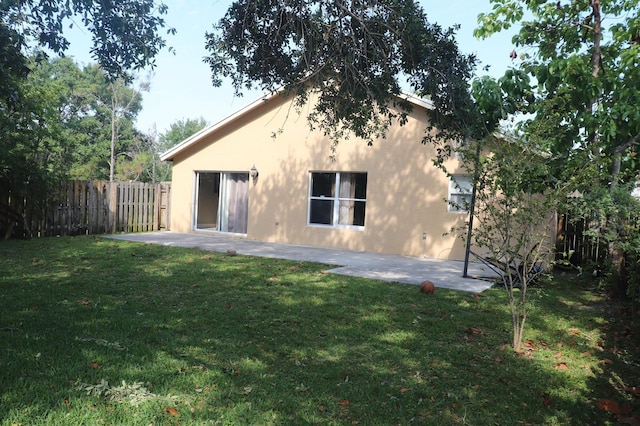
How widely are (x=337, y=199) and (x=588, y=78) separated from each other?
7.66 m

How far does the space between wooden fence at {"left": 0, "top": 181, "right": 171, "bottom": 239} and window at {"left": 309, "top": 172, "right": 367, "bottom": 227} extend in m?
6.36

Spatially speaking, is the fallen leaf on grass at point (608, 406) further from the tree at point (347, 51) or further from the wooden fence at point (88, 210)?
the wooden fence at point (88, 210)

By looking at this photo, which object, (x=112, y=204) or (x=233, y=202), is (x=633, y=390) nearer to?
(x=233, y=202)

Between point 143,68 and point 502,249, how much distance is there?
484 cm

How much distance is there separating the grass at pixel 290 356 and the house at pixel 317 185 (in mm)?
4928

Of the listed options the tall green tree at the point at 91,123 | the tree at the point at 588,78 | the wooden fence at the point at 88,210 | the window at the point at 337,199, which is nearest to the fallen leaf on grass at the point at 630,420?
the tree at the point at 588,78

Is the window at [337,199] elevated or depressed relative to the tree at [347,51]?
depressed

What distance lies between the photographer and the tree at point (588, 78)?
691cm

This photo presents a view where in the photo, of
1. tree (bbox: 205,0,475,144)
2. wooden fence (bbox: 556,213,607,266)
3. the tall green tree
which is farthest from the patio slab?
the tall green tree

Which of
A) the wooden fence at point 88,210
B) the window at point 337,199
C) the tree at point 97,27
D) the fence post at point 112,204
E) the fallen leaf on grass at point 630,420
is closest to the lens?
the fallen leaf on grass at point 630,420

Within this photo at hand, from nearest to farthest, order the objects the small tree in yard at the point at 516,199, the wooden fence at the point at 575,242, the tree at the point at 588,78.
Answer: the small tree in yard at the point at 516,199 → the tree at the point at 588,78 → the wooden fence at the point at 575,242

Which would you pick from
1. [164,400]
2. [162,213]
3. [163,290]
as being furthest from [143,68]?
[162,213]

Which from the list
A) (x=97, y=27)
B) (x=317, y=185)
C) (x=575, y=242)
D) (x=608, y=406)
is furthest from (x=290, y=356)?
(x=317, y=185)

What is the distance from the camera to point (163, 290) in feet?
22.5
